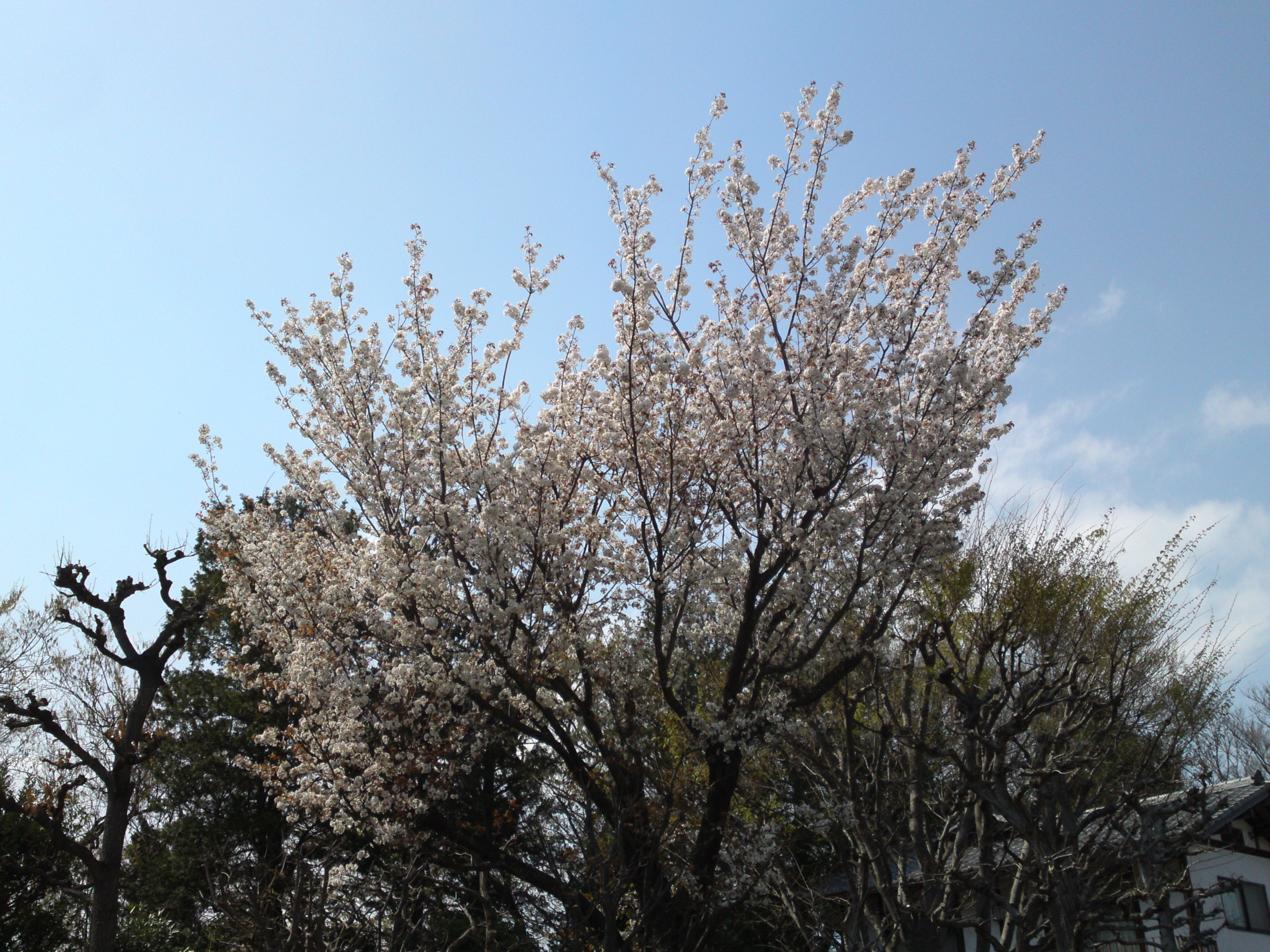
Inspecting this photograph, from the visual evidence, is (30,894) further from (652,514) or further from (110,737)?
(652,514)

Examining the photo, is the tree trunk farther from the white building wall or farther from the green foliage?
the white building wall

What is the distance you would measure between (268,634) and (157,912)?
6536 millimetres

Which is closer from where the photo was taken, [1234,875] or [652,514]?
[652,514]

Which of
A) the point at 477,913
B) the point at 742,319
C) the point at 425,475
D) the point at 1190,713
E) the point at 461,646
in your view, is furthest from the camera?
the point at 477,913

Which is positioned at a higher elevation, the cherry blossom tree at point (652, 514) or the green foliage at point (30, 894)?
the cherry blossom tree at point (652, 514)

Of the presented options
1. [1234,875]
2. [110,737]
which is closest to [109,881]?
[110,737]

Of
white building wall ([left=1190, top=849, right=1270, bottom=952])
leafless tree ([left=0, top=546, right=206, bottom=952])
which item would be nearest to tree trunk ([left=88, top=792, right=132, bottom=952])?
leafless tree ([left=0, top=546, right=206, bottom=952])

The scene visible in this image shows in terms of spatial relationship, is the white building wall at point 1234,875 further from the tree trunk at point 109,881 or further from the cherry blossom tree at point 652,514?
the tree trunk at point 109,881

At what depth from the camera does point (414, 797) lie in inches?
353

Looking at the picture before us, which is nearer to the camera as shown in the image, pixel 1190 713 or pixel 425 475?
pixel 425 475

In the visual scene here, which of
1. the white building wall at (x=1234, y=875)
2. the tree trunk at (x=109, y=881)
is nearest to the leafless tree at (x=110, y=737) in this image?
the tree trunk at (x=109, y=881)

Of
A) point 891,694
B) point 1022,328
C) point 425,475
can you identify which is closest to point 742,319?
point 1022,328

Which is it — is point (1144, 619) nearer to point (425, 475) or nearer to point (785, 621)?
point (785, 621)

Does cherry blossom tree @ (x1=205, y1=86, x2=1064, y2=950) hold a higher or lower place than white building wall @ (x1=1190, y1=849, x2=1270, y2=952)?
higher
